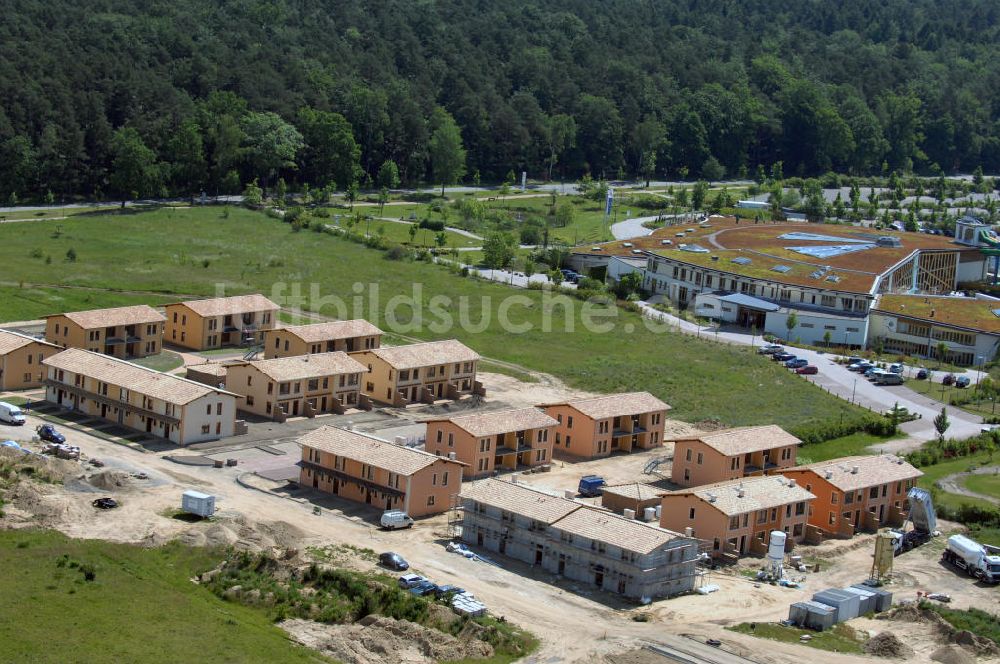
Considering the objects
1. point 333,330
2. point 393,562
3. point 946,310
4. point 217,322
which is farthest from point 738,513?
point 946,310

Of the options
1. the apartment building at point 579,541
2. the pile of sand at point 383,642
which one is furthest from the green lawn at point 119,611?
the apartment building at point 579,541

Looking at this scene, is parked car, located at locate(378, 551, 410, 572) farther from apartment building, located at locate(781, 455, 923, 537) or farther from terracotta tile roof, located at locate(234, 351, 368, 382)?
terracotta tile roof, located at locate(234, 351, 368, 382)

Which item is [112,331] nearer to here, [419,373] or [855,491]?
[419,373]

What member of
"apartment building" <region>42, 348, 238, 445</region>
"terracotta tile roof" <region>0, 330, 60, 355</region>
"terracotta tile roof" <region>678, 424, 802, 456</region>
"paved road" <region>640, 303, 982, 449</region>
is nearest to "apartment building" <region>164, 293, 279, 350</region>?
"terracotta tile roof" <region>0, 330, 60, 355</region>

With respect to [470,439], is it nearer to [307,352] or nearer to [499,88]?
[307,352]

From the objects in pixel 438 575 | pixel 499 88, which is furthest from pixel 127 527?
pixel 499 88
